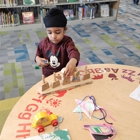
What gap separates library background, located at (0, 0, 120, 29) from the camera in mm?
3744

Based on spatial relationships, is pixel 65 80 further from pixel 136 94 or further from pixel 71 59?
pixel 136 94

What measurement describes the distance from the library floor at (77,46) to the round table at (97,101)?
2.63ft

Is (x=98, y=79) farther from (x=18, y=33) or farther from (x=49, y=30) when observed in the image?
(x=18, y=33)

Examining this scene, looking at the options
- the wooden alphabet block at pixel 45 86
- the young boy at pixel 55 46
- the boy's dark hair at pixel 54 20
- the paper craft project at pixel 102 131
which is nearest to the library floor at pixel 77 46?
the young boy at pixel 55 46

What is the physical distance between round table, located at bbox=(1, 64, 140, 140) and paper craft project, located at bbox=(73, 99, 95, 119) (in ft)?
0.07

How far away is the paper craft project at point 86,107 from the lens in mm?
968

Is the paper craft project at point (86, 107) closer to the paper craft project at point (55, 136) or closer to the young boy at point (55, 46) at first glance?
the paper craft project at point (55, 136)

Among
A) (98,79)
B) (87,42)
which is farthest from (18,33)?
(98,79)

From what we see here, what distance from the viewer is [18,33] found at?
145 inches

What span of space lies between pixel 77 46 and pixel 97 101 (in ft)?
7.11

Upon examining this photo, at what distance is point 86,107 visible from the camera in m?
1.00

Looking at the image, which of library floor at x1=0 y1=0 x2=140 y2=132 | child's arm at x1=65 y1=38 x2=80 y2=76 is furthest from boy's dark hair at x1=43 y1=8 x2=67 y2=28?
library floor at x1=0 y1=0 x2=140 y2=132

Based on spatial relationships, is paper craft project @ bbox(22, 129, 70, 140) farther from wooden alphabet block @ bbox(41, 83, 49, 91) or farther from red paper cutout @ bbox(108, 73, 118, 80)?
red paper cutout @ bbox(108, 73, 118, 80)

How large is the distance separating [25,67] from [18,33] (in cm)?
136
